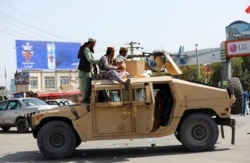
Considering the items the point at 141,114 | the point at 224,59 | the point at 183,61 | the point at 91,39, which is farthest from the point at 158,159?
the point at 183,61

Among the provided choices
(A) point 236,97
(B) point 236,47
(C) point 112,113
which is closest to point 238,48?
(B) point 236,47

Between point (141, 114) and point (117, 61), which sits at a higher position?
point (117, 61)

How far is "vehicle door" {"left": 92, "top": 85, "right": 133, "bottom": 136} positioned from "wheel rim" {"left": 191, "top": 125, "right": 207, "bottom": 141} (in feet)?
5.09

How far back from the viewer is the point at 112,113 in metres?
10.9

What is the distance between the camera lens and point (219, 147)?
11.5 metres

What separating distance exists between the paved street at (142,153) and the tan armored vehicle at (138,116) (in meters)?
0.44

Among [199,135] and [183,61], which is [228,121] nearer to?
[199,135]

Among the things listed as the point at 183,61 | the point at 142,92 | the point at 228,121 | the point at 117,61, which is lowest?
the point at 228,121

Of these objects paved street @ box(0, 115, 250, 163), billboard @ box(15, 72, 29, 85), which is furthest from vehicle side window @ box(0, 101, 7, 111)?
billboard @ box(15, 72, 29, 85)

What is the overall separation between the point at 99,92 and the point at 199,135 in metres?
2.65

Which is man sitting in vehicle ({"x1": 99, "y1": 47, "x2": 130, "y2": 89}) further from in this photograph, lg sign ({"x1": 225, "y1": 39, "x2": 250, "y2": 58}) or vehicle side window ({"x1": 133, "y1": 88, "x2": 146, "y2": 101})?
lg sign ({"x1": 225, "y1": 39, "x2": 250, "y2": 58})

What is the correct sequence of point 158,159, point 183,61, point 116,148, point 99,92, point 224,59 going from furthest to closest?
point 183,61
point 224,59
point 116,148
point 99,92
point 158,159

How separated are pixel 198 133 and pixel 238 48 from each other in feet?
77.6

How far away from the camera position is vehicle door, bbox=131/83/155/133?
10797mm
